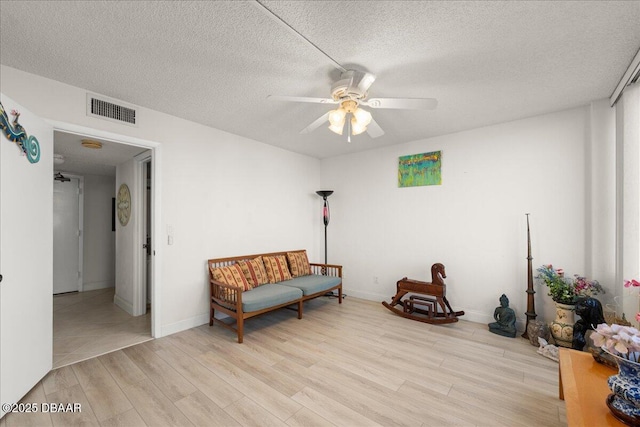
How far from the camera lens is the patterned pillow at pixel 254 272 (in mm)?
3465

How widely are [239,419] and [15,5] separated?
9.03 ft

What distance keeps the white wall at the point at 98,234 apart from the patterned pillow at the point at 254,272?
367cm

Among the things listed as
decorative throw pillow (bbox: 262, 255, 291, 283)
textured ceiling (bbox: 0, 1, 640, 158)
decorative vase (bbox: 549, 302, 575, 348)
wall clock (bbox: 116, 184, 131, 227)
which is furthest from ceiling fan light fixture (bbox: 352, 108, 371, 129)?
wall clock (bbox: 116, 184, 131, 227)

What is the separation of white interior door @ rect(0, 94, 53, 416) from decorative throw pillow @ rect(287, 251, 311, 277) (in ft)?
8.73

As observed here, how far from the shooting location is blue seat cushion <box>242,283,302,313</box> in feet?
9.37

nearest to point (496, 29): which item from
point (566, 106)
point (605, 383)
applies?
point (566, 106)

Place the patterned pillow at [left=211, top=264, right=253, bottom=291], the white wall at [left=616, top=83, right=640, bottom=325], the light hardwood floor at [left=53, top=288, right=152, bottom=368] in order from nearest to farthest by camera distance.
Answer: the white wall at [left=616, top=83, right=640, bottom=325] → the light hardwood floor at [left=53, top=288, right=152, bottom=368] → the patterned pillow at [left=211, top=264, right=253, bottom=291]

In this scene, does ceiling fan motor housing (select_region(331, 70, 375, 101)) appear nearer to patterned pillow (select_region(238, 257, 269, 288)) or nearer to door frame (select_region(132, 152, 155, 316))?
patterned pillow (select_region(238, 257, 269, 288))

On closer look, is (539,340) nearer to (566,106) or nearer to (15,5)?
(566,106)

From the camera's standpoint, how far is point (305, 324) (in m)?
3.27

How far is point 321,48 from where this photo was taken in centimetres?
182

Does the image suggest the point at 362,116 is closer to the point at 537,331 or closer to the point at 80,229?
the point at 537,331

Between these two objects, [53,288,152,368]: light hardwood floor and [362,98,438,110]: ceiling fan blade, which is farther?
[53,288,152,368]: light hardwood floor

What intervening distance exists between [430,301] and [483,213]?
4.33ft
